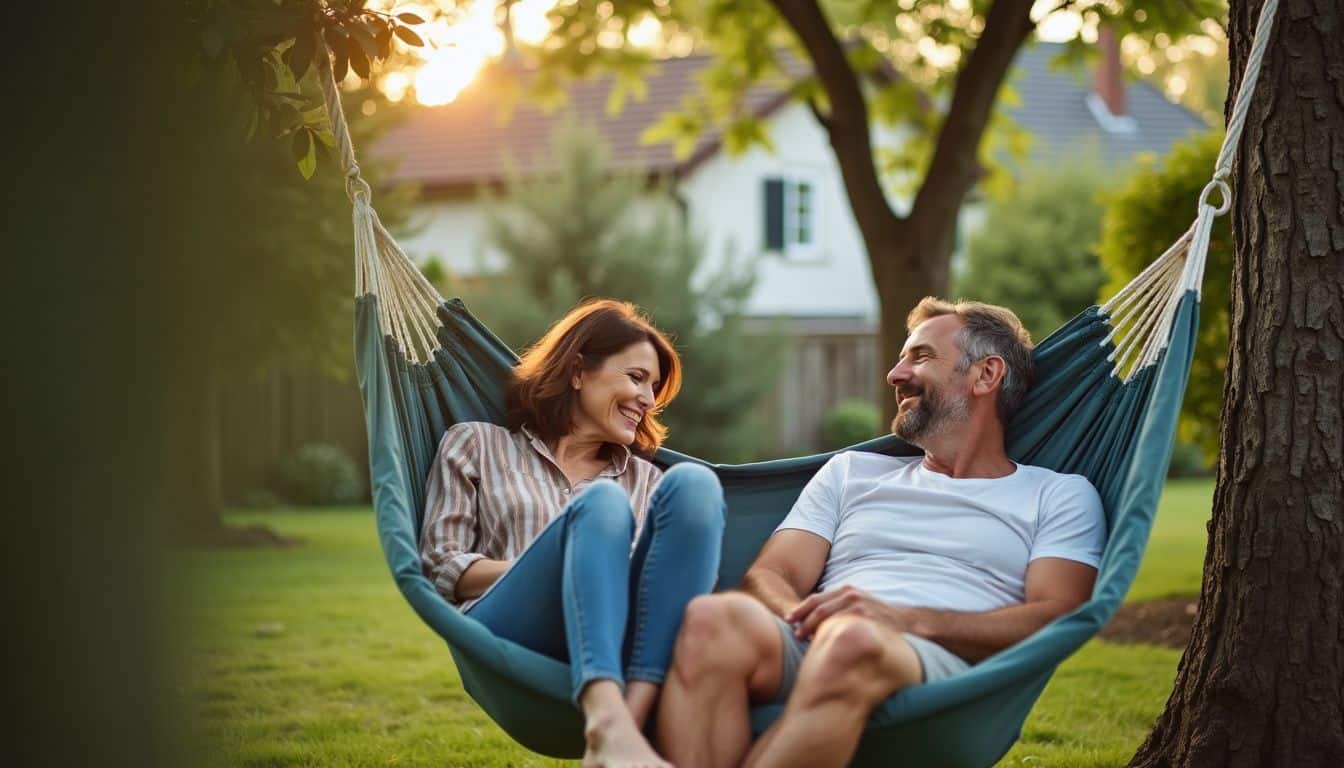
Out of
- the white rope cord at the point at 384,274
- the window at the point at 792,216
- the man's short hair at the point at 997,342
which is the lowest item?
the man's short hair at the point at 997,342

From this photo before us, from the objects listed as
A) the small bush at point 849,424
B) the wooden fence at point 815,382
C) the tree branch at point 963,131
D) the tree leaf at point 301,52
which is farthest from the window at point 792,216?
the tree leaf at point 301,52

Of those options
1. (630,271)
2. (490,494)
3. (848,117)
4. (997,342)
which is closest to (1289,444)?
(997,342)

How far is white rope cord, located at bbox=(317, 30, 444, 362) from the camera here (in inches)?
104

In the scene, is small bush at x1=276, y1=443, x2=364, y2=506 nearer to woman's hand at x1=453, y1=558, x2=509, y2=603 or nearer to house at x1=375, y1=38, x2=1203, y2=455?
house at x1=375, y1=38, x2=1203, y2=455

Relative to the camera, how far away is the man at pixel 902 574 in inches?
76.8

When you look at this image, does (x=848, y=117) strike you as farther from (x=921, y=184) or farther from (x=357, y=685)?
(x=357, y=685)

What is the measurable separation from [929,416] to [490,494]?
2.51 ft

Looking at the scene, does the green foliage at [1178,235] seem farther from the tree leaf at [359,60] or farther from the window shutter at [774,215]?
the window shutter at [774,215]

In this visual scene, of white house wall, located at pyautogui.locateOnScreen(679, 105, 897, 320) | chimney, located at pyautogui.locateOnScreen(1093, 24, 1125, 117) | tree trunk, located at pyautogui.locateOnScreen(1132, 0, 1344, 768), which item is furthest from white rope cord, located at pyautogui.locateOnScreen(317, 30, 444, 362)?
chimney, located at pyautogui.locateOnScreen(1093, 24, 1125, 117)

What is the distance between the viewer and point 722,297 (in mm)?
9797

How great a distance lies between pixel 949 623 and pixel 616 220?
25.1 ft

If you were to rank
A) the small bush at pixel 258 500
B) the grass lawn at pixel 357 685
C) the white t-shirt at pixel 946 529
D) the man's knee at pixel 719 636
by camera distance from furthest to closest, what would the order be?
the small bush at pixel 258 500, the grass lawn at pixel 357 685, the white t-shirt at pixel 946 529, the man's knee at pixel 719 636

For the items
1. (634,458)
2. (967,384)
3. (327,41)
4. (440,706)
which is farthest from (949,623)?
(440,706)

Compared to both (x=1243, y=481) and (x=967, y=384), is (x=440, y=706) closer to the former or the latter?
(x=967, y=384)
